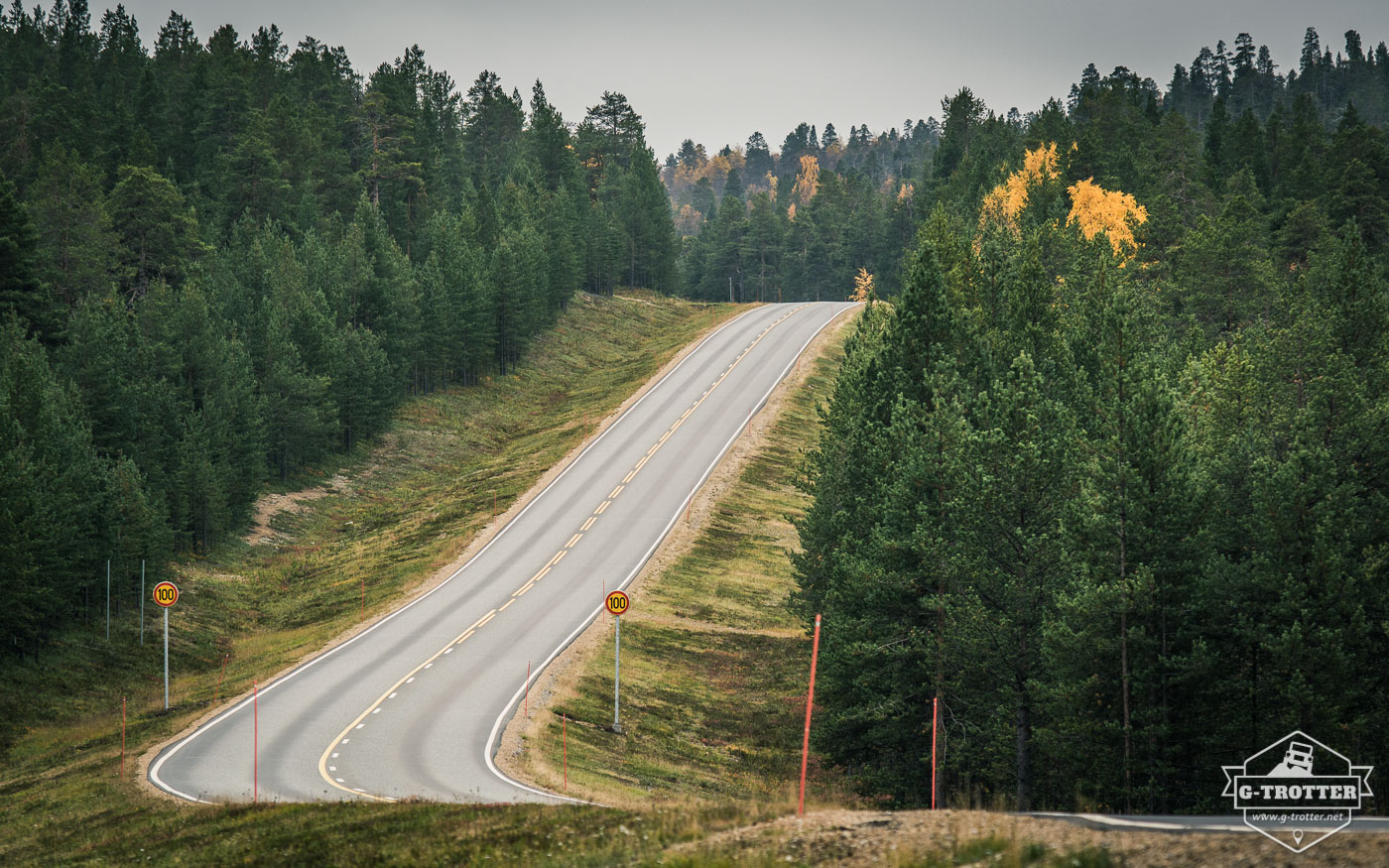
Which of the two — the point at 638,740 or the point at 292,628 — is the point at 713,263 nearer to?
the point at 292,628

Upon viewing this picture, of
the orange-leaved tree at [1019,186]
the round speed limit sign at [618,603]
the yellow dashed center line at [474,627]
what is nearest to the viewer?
the yellow dashed center line at [474,627]

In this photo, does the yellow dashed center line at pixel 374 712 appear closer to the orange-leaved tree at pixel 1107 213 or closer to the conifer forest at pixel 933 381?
the conifer forest at pixel 933 381

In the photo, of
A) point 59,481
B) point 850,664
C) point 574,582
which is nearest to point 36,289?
point 59,481

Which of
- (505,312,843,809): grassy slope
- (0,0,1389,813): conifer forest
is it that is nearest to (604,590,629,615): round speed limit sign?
(505,312,843,809): grassy slope

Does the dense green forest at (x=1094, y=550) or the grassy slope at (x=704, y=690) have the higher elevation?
the dense green forest at (x=1094, y=550)

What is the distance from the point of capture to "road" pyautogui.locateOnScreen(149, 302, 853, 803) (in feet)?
86.7

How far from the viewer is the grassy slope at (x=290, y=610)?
21.9 m

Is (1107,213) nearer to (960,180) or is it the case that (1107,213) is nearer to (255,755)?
(960,180)

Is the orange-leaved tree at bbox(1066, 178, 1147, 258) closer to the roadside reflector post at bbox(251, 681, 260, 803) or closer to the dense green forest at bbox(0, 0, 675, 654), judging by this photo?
the dense green forest at bbox(0, 0, 675, 654)

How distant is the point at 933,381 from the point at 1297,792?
15.8 metres

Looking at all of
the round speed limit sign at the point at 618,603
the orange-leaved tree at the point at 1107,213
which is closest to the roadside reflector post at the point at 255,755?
the round speed limit sign at the point at 618,603

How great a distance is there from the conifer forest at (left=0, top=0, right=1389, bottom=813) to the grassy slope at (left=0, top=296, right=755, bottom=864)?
9.07 feet

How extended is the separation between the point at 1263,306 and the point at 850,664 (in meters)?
37.7

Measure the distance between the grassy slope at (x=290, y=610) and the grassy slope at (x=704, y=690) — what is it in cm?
827
